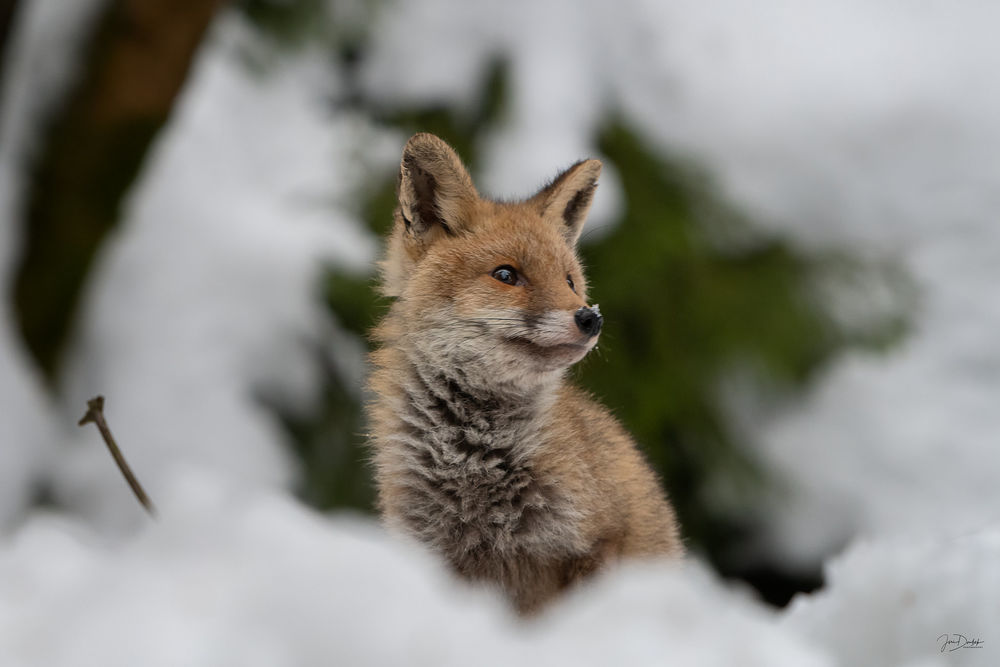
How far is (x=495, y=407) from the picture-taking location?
8.30 ft

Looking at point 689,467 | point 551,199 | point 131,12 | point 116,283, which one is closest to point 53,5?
point 131,12

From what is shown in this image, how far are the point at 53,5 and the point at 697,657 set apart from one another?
13.0ft

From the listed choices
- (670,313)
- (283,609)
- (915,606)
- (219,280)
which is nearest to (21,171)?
(219,280)

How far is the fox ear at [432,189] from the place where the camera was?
2.71 m

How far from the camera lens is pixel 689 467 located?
16.0 ft

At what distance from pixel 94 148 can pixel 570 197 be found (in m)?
2.20

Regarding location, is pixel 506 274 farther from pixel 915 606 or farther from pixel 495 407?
pixel 915 606

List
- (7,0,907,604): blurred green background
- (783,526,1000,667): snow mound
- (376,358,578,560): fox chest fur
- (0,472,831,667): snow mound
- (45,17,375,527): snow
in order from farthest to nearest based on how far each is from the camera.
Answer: (7,0,907,604): blurred green background < (45,17,375,527): snow < (376,358,578,560): fox chest fur < (783,526,1000,667): snow mound < (0,472,831,667): snow mound

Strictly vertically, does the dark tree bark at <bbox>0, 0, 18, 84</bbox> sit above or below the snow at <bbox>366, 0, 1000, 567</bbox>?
below

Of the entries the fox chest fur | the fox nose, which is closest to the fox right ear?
the fox chest fur

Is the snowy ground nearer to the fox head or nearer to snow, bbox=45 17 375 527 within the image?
snow, bbox=45 17 375 527

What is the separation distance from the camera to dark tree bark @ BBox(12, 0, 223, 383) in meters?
3.72

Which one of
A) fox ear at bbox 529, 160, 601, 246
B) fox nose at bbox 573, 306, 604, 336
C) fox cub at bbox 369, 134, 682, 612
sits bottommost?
fox cub at bbox 369, 134, 682, 612

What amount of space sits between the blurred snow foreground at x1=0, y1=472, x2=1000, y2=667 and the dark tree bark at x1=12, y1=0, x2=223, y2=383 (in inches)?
113
